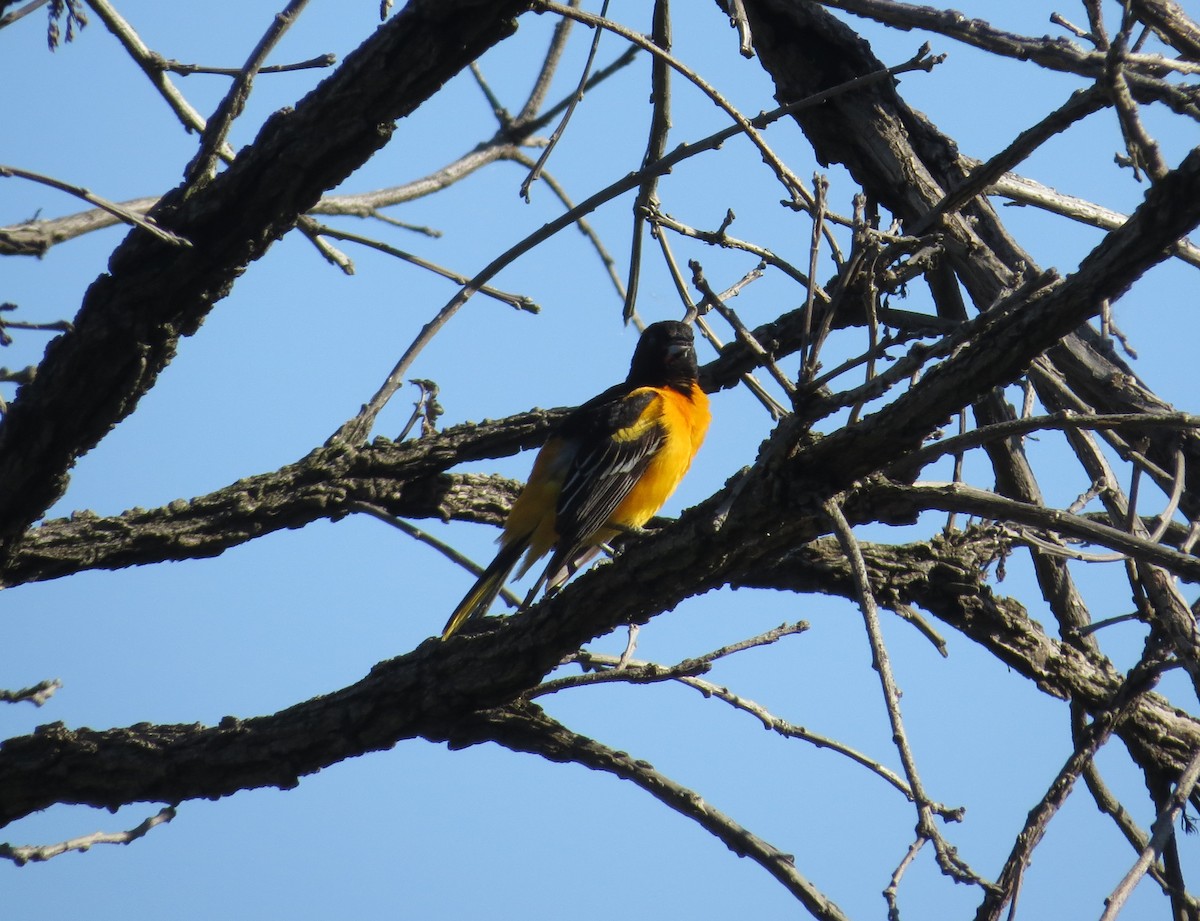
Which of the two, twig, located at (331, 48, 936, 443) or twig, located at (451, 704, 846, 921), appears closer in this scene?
twig, located at (331, 48, 936, 443)

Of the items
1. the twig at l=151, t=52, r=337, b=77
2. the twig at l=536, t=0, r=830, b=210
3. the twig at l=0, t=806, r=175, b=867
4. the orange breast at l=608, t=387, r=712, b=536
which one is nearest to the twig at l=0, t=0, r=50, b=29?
the twig at l=151, t=52, r=337, b=77

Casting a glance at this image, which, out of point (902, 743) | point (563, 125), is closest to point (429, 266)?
Answer: point (563, 125)

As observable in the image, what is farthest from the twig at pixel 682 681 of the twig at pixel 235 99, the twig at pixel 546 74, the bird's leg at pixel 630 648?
the twig at pixel 546 74

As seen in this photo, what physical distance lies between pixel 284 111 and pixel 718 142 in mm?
1129

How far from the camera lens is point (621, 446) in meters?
5.82

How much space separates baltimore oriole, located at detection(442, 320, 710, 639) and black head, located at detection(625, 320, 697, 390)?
0.07 feet

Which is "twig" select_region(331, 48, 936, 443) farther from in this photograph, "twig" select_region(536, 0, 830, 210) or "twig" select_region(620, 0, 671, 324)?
"twig" select_region(620, 0, 671, 324)

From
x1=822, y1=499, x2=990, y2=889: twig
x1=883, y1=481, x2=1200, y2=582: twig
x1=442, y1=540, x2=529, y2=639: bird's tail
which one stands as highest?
x1=442, y1=540, x2=529, y2=639: bird's tail

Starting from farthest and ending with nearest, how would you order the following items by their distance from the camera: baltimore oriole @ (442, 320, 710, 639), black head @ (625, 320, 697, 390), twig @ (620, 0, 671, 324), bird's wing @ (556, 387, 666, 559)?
black head @ (625, 320, 697, 390) < bird's wing @ (556, 387, 666, 559) < baltimore oriole @ (442, 320, 710, 639) < twig @ (620, 0, 671, 324)

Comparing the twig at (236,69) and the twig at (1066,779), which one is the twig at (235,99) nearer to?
the twig at (236,69)

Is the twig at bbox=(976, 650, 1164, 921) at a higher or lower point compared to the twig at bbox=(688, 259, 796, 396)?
lower

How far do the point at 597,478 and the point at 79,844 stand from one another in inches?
111

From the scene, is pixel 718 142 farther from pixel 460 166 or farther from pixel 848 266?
pixel 460 166

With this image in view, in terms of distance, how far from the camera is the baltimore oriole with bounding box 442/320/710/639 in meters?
5.31
